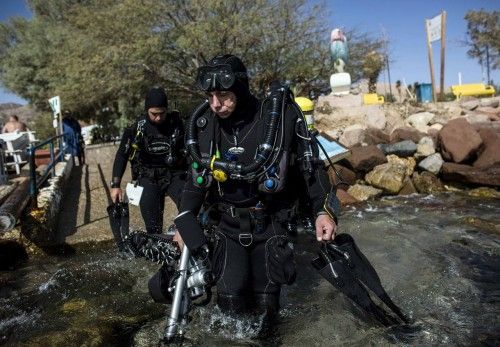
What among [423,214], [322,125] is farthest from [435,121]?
[423,214]

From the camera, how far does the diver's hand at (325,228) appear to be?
268 cm

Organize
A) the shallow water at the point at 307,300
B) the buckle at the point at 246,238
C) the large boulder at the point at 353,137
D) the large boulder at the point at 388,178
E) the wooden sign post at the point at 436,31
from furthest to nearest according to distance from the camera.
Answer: the wooden sign post at the point at 436,31
the large boulder at the point at 353,137
the large boulder at the point at 388,178
the shallow water at the point at 307,300
the buckle at the point at 246,238

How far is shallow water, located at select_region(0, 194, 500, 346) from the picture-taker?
321 centimetres

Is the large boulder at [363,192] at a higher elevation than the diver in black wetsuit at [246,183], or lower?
lower

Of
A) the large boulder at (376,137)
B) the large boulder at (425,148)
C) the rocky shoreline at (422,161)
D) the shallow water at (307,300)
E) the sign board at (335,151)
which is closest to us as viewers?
the shallow water at (307,300)

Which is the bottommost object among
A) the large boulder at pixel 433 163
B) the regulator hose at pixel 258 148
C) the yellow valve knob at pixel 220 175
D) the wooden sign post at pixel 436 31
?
the large boulder at pixel 433 163

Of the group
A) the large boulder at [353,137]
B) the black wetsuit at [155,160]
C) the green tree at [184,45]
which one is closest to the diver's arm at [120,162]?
the black wetsuit at [155,160]

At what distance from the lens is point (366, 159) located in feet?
32.8

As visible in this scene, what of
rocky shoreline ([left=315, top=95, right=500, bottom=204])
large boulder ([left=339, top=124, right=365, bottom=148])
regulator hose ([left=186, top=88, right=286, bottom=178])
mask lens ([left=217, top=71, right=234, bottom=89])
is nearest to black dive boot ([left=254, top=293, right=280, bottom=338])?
regulator hose ([left=186, top=88, right=286, bottom=178])

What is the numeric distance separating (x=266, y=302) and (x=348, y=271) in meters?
0.70

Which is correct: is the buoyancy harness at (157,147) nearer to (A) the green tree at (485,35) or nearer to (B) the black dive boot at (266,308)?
(B) the black dive boot at (266,308)

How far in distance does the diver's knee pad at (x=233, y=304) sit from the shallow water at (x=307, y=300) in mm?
105

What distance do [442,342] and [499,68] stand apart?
29.9 m

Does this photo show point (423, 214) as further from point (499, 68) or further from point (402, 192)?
point (499, 68)
